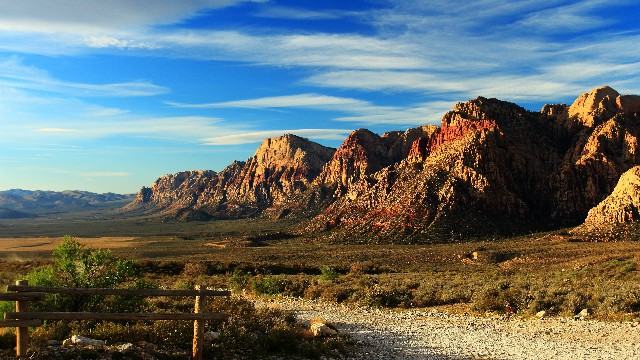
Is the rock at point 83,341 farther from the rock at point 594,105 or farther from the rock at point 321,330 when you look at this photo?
the rock at point 594,105

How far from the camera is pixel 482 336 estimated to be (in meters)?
15.4

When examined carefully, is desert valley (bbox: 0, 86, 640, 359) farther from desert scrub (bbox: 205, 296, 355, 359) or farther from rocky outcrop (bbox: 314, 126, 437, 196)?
rocky outcrop (bbox: 314, 126, 437, 196)

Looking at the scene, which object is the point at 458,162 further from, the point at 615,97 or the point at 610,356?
the point at 610,356

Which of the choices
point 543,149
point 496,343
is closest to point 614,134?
point 543,149

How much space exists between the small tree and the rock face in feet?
246

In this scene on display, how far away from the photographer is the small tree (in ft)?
47.8

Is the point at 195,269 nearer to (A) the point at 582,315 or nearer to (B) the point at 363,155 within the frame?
(A) the point at 582,315

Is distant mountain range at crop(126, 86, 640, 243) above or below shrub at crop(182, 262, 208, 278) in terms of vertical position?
above

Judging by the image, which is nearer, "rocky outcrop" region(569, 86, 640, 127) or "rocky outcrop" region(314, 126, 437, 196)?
"rocky outcrop" region(569, 86, 640, 127)

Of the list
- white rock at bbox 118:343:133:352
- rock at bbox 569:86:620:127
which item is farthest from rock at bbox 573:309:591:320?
rock at bbox 569:86:620:127

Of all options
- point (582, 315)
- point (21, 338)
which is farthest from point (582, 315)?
point (21, 338)

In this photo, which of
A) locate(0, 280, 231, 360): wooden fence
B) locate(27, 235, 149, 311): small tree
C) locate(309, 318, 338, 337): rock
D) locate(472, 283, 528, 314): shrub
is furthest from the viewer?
locate(472, 283, 528, 314): shrub

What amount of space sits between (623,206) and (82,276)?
77.8 m

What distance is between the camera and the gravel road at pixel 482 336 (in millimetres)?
13172
